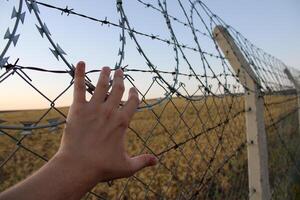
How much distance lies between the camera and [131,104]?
0.88m

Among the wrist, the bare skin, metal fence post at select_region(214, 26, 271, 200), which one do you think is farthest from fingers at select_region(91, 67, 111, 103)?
metal fence post at select_region(214, 26, 271, 200)

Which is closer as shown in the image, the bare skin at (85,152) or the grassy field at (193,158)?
the bare skin at (85,152)

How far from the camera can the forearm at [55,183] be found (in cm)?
68

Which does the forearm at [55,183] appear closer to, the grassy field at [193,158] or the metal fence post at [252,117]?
the grassy field at [193,158]

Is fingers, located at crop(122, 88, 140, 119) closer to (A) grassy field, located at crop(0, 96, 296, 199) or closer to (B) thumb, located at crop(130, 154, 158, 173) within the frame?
(B) thumb, located at crop(130, 154, 158, 173)

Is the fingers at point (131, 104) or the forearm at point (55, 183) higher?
the fingers at point (131, 104)

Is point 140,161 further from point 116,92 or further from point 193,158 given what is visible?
point 193,158

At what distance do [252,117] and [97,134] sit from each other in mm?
2309

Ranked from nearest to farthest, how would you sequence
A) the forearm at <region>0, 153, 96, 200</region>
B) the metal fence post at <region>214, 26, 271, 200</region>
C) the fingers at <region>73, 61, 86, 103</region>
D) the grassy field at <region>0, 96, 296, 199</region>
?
the forearm at <region>0, 153, 96, 200</region>, the fingers at <region>73, 61, 86, 103</region>, the grassy field at <region>0, 96, 296, 199</region>, the metal fence post at <region>214, 26, 271, 200</region>

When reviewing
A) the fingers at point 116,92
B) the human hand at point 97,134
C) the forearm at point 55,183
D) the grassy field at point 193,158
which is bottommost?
the grassy field at point 193,158

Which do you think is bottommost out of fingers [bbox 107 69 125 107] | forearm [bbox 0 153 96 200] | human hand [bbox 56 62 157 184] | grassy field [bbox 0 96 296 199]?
grassy field [bbox 0 96 296 199]

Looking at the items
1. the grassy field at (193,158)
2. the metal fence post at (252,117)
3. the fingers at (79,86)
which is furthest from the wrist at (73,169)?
the metal fence post at (252,117)

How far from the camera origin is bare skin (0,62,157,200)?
2.30 ft

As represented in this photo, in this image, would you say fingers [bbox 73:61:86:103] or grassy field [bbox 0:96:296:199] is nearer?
fingers [bbox 73:61:86:103]
